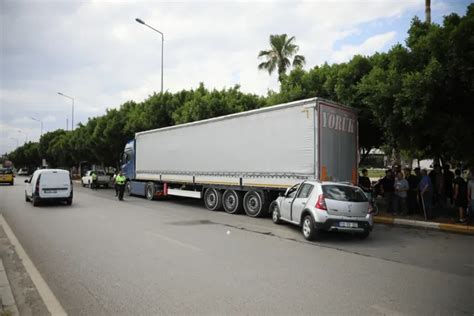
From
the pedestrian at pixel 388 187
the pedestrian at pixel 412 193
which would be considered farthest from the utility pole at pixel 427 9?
the pedestrian at pixel 412 193

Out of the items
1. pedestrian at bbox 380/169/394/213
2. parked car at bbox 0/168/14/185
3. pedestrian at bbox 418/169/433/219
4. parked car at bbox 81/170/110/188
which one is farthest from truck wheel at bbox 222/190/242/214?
parked car at bbox 0/168/14/185

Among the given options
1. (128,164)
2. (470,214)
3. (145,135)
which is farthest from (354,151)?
(128,164)

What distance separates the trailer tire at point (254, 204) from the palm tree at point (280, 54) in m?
24.3

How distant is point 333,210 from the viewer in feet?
29.6

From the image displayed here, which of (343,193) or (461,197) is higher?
(343,193)

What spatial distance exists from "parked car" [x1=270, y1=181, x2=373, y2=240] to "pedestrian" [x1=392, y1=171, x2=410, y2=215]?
4.30 metres

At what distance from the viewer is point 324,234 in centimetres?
1017

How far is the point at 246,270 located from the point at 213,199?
9819mm

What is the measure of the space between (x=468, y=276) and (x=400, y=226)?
5.90 m

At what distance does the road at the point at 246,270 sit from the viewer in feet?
15.7

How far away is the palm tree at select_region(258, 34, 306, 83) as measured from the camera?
36438 mm

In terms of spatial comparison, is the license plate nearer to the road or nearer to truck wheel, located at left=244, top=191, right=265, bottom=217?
the road

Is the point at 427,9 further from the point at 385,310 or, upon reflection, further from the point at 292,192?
the point at 385,310

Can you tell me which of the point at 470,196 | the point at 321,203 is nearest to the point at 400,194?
the point at 470,196
